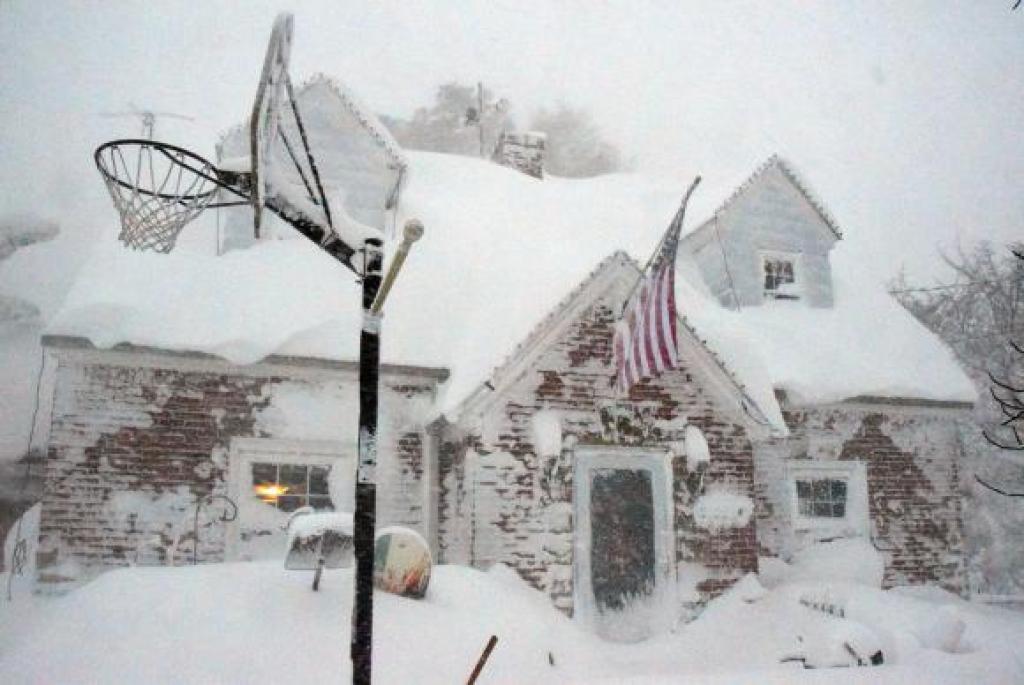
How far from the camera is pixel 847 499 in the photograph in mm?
11016

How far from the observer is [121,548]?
8.22 meters

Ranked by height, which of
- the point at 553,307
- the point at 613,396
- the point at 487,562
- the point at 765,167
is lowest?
the point at 487,562

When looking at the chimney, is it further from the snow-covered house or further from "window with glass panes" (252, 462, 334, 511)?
"window with glass panes" (252, 462, 334, 511)

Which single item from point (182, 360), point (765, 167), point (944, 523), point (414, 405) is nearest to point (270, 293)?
point (182, 360)

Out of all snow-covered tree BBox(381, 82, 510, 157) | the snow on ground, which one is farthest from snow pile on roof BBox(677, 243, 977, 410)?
snow-covered tree BBox(381, 82, 510, 157)

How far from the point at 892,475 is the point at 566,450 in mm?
5695

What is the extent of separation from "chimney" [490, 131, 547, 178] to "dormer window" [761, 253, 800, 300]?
16.6 feet

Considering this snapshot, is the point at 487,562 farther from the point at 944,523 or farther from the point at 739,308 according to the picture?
the point at 944,523

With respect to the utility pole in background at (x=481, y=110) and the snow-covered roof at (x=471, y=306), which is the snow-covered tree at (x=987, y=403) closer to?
the snow-covered roof at (x=471, y=306)

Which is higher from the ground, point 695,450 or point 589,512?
point 695,450

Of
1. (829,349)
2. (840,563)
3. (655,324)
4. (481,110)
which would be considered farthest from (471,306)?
(481,110)

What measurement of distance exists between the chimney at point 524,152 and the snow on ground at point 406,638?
30.5ft

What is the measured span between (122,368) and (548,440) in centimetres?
508

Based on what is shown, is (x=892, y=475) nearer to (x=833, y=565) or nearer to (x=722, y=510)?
(x=833, y=565)
